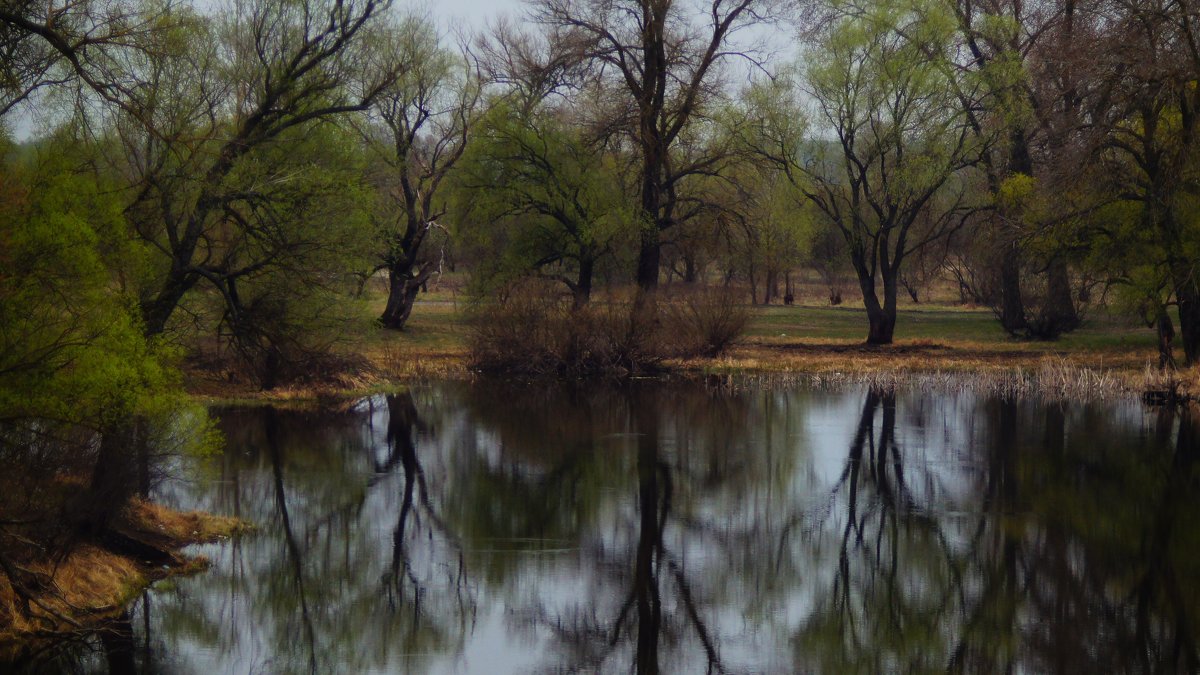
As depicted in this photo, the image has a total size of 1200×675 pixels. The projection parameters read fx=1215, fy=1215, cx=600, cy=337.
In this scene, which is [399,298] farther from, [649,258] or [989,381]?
[989,381]

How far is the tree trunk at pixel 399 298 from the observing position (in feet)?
126

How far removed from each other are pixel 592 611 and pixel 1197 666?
5.42 meters

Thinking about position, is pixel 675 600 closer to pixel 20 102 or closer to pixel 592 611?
pixel 592 611

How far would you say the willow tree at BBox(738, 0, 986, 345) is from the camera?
34.2m

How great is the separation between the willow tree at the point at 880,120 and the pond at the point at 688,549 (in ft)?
40.7

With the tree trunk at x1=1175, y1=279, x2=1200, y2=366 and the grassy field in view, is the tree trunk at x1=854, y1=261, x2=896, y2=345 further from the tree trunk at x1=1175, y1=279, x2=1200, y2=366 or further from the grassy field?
the tree trunk at x1=1175, y1=279, x2=1200, y2=366

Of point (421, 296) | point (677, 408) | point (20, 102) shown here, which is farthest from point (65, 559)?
point (421, 296)

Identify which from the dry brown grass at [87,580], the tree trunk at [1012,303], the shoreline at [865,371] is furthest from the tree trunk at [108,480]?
the tree trunk at [1012,303]

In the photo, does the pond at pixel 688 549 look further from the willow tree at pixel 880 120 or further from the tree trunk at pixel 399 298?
the tree trunk at pixel 399 298

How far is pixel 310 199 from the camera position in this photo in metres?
18.4

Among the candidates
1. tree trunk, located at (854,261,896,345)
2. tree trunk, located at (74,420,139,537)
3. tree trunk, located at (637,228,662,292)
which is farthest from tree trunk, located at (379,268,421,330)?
tree trunk, located at (74,420,139,537)

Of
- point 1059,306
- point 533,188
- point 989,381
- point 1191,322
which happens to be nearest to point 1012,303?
point 1059,306

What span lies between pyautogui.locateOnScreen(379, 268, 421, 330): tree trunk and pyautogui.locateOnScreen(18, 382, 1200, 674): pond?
15126mm

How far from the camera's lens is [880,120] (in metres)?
34.9
